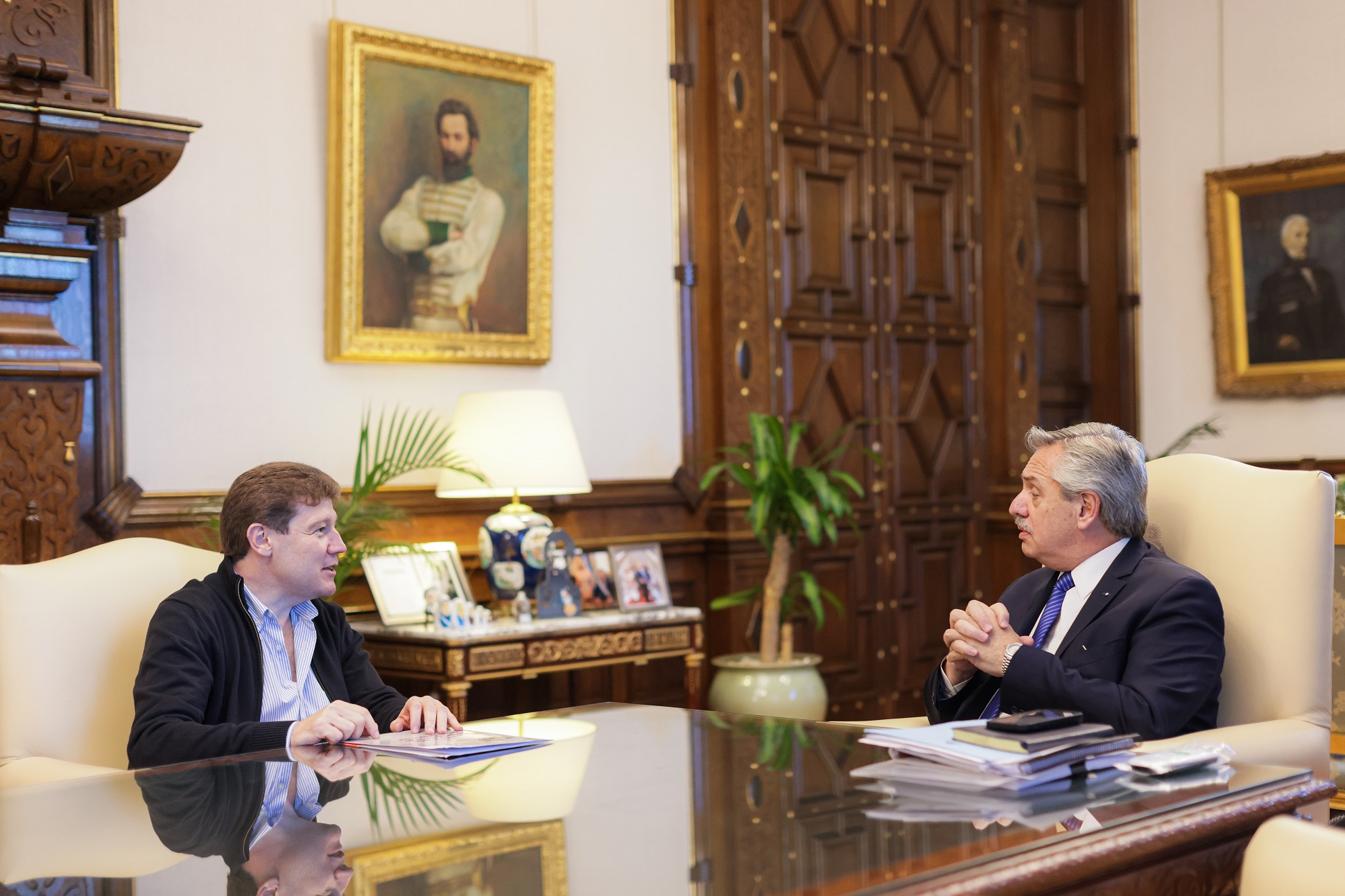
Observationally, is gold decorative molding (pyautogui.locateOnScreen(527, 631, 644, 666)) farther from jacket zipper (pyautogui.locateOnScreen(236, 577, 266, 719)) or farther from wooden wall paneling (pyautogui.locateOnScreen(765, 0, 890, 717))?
jacket zipper (pyautogui.locateOnScreen(236, 577, 266, 719))

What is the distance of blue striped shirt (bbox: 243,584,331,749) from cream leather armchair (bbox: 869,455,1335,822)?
1195 millimetres

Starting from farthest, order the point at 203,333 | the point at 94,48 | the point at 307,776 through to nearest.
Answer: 1. the point at 203,333
2. the point at 94,48
3. the point at 307,776

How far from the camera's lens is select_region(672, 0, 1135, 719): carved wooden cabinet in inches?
246

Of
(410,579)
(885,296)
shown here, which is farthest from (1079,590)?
(885,296)

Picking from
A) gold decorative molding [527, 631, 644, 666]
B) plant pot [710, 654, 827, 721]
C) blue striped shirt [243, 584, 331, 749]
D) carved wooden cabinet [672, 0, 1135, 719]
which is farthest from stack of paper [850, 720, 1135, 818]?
carved wooden cabinet [672, 0, 1135, 719]

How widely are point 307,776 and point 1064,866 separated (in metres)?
1.17

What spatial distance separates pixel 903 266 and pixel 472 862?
5.78 meters

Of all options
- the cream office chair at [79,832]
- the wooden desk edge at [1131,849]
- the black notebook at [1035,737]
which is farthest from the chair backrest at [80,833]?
the black notebook at [1035,737]

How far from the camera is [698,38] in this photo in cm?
624

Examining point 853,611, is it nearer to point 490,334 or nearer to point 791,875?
point 490,334

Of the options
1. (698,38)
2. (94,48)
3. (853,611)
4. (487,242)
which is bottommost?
(853,611)

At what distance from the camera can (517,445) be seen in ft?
15.7

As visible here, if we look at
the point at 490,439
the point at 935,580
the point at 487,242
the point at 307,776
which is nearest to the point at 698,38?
the point at 487,242

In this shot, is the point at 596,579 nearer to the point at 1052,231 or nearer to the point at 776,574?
the point at 776,574
